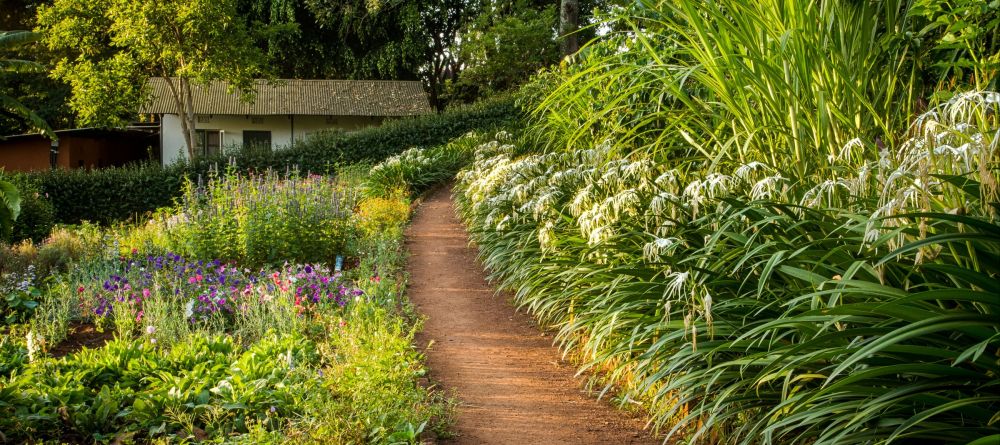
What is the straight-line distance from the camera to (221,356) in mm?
5203

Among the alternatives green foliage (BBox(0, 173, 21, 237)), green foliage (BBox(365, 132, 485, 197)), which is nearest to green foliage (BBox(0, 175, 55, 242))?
green foliage (BBox(365, 132, 485, 197))

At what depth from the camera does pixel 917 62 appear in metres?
4.43

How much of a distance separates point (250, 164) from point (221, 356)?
19.9 metres

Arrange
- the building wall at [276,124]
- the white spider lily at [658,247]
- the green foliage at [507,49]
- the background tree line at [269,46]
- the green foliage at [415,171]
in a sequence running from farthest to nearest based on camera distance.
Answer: the building wall at [276,124], the green foliage at [507,49], the background tree line at [269,46], the green foliage at [415,171], the white spider lily at [658,247]

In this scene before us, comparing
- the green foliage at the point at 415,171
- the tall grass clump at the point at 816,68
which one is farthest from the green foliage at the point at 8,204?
the green foliage at the point at 415,171

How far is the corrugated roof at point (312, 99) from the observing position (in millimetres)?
31719

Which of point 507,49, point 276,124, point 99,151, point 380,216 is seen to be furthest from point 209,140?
point 380,216

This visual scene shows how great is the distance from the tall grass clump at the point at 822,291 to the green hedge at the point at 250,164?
16.1m

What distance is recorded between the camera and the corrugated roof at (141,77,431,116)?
31.7 m

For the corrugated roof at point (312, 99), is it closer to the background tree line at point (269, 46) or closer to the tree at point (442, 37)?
the background tree line at point (269, 46)

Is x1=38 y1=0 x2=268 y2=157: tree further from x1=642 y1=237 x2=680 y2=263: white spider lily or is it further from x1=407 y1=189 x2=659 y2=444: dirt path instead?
x1=642 y1=237 x2=680 y2=263: white spider lily

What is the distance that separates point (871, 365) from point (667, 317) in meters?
1.14

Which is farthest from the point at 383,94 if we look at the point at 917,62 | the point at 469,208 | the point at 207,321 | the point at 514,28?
the point at 917,62

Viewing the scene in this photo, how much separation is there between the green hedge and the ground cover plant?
11854mm
